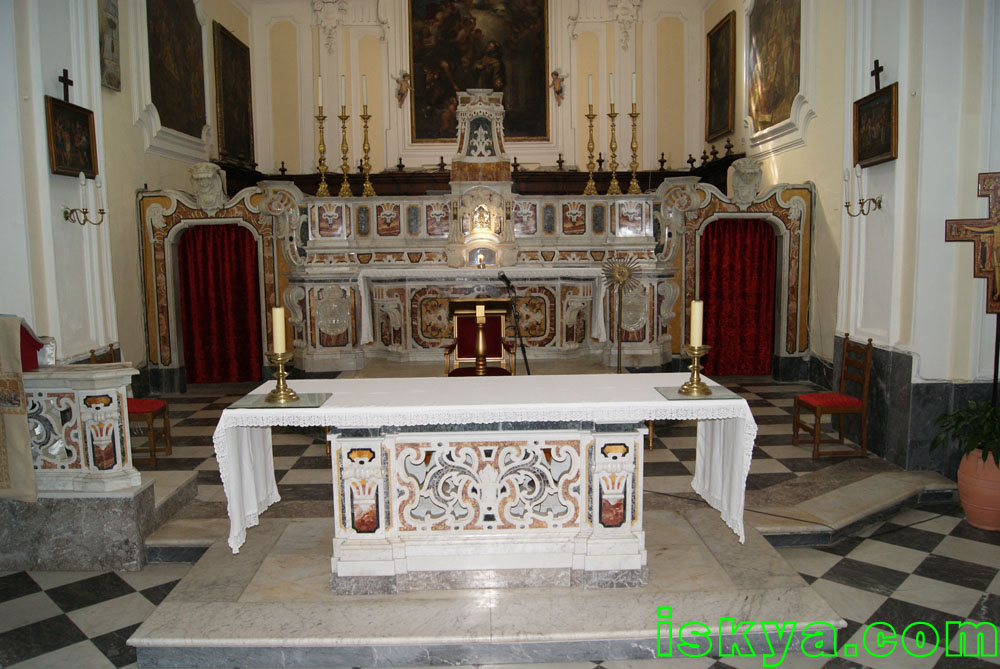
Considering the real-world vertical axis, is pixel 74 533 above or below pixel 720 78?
below

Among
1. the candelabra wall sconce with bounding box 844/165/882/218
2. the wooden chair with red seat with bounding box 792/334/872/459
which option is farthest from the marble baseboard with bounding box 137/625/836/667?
the candelabra wall sconce with bounding box 844/165/882/218

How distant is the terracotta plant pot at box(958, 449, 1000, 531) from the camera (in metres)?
4.53

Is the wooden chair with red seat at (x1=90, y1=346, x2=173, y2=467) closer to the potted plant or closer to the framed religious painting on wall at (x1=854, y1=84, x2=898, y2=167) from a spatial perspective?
the potted plant

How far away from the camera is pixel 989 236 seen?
15.8ft

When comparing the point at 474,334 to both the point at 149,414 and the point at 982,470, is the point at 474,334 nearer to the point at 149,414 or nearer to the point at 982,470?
the point at 149,414

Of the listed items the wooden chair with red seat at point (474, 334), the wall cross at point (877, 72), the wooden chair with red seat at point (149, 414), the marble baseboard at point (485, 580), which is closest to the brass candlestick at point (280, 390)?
the marble baseboard at point (485, 580)

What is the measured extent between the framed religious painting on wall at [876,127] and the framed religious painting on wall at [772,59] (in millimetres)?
3071

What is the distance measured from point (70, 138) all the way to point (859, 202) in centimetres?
673

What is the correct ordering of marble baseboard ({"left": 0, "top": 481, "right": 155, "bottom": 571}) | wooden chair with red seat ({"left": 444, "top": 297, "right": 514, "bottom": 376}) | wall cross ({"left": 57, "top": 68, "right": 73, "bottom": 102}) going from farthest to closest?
1. wooden chair with red seat ({"left": 444, "top": 297, "right": 514, "bottom": 376})
2. wall cross ({"left": 57, "top": 68, "right": 73, "bottom": 102})
3. marble baseboard ({"left": 0, "top": 481, "right": 155, "bottom": 571})

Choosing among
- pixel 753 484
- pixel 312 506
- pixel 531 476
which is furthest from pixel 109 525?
pixel 753 484

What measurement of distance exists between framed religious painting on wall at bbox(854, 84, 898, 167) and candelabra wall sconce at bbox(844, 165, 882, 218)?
186 mm

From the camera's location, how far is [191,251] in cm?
925

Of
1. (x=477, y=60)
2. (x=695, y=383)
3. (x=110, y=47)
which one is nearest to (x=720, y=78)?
(x=477, y=60)

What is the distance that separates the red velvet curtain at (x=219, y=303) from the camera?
9266 millimetres
